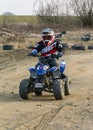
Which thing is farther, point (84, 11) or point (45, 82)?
point (84, 11)

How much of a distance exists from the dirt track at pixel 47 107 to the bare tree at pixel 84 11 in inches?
1001

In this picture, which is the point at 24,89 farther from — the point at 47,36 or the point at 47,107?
the point at 47,36

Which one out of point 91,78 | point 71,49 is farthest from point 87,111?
point 71,49

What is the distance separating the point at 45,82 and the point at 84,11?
3118 cm

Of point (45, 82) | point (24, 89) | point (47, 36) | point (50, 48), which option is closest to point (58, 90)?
point (45, 82)

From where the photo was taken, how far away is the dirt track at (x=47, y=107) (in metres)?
8.40

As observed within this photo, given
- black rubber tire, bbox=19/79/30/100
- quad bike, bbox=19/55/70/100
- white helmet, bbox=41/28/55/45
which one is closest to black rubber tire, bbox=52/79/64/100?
quad bike, bbox=19/55/70/100

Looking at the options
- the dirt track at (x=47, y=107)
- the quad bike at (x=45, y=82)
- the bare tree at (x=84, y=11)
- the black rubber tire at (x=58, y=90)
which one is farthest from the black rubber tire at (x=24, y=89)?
the bare tree at (x=84, y=11)

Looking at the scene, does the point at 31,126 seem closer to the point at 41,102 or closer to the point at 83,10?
the point at 41,102

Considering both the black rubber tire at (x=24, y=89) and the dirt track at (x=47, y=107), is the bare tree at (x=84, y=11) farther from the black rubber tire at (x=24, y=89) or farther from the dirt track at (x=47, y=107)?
the black rubber tire at (x=24, y=89)

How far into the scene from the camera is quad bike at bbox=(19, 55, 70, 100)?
35.7 feet

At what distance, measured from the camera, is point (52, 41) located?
1183 cm

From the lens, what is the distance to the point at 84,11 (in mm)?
41656

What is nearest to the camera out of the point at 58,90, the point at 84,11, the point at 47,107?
the point at 47,107
